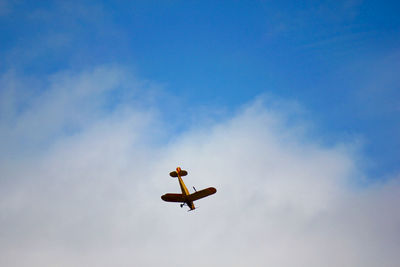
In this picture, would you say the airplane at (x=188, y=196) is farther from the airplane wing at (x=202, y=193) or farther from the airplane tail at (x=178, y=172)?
the airplane tail at (x=178, y=172)

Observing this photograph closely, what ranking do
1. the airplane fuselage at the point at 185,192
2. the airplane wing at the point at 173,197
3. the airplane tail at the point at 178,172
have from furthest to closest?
1. the airplane tail at the point at 178,172
2. the airplane fuselage at the point at 185,192
3. the airplane wing at the point at 173,197

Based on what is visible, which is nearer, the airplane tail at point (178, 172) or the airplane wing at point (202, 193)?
the airplane wing at point (202, 193)

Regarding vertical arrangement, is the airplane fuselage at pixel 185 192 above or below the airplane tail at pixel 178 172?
below

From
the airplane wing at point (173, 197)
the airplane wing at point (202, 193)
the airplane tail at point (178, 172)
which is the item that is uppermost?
the airplane tail at point (178, 172)

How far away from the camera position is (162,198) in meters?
42.0

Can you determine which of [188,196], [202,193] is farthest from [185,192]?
[202,193]

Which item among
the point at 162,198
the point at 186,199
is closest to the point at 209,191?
the point at 186,199

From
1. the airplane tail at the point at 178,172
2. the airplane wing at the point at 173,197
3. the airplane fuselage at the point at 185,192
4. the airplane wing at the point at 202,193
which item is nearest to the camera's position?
the airplane wing at the point at 202,193

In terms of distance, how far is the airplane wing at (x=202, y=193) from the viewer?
4181cm

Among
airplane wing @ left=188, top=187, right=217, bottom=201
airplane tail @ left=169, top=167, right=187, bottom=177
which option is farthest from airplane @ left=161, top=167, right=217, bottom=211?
airplane tail @ left=169, top=167, right=187, bottom=177

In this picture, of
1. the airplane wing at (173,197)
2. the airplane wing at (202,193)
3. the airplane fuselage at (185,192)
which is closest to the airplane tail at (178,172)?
the airplane fuselage at (185,192)

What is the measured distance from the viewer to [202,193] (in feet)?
138

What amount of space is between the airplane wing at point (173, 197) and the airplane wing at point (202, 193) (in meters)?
0.98

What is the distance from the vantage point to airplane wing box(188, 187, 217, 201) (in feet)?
137
